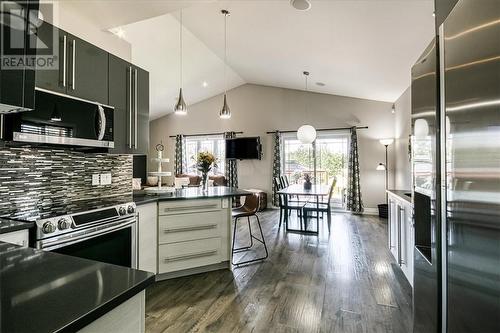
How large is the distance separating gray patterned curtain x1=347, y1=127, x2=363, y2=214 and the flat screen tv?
2405 millimetres

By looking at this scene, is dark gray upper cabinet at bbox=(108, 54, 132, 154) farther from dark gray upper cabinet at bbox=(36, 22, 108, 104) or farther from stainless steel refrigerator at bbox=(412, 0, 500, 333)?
stainless steel refrigerator at bbox=(412, 0, 500, 333)

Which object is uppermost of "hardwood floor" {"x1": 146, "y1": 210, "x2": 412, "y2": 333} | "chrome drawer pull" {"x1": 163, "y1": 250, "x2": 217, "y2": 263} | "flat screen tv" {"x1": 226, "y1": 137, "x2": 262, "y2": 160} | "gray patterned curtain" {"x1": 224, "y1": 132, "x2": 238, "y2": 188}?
"flat screen tv" {"x1": 226, "y1": 137, "x2": 262, "y2": 160}

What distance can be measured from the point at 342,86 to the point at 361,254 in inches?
146

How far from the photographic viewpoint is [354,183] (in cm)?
631

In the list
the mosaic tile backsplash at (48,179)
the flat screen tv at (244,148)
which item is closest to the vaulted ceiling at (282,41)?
the mosaic tile backsplash at (48,179)

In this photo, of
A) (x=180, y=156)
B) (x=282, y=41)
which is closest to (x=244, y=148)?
(x=180, y=156)

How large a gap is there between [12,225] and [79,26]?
6.14 feet

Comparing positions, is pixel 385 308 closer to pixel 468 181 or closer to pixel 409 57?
pixel 468 181

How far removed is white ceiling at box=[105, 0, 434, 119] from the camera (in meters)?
2.72

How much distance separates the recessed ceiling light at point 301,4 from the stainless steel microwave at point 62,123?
7.34 feet

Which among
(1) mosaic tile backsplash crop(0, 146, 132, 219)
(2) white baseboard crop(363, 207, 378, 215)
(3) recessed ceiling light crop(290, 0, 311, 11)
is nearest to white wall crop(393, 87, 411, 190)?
(2) white baseboard crop(363, 207, 378, 215)

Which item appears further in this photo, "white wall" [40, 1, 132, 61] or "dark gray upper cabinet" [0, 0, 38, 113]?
"white wall" [40, 1, 132, 61]

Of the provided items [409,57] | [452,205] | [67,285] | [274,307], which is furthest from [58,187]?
[409,57]

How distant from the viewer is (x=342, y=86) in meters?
5.73
